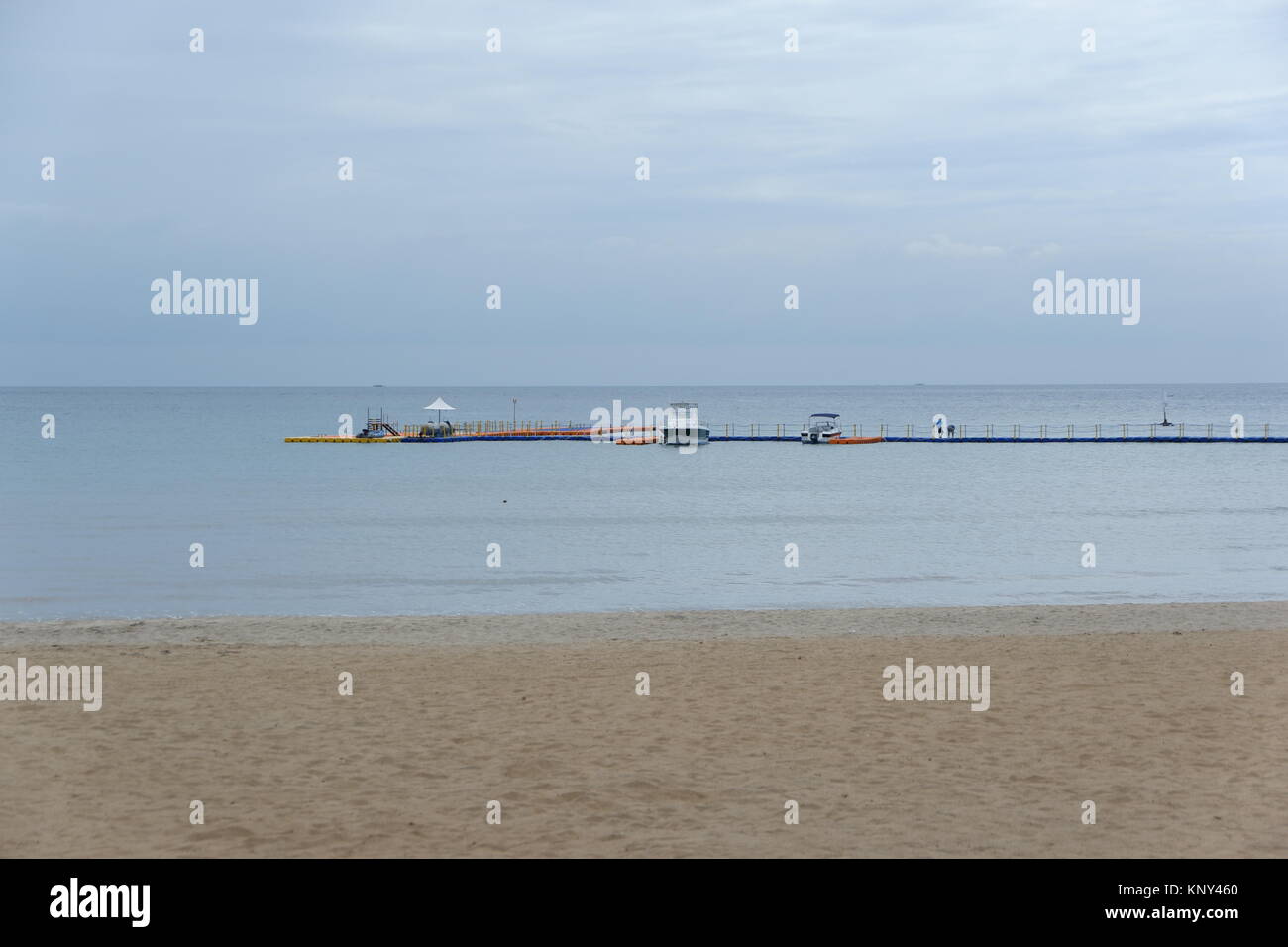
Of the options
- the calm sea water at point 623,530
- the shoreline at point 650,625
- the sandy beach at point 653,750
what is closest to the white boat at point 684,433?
the calm sea water at point 623,530

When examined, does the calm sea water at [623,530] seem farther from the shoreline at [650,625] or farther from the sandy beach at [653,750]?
the sandy beach at [653,750]

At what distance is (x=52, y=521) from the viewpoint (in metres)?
39.5

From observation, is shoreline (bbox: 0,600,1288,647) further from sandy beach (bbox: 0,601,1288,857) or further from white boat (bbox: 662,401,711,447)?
white boat (bbox: 662,401,711,447)

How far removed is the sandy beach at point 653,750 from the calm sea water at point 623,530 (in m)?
8.12

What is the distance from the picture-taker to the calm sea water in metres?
23.9

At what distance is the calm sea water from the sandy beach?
8.12m

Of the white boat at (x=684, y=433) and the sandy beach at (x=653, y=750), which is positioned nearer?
the sandy beach at (x=653, y=750)

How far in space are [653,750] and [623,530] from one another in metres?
28.3

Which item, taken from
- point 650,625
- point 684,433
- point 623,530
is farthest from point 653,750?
point 684,433

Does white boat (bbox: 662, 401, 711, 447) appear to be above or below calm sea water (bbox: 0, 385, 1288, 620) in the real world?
above

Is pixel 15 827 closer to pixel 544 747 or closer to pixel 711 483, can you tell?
pixel 544 747

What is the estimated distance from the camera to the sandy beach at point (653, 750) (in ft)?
24.2

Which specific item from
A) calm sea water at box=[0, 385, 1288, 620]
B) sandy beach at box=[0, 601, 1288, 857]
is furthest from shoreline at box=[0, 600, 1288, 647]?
calm sea water at box=[0, 385, 1288, 620]
